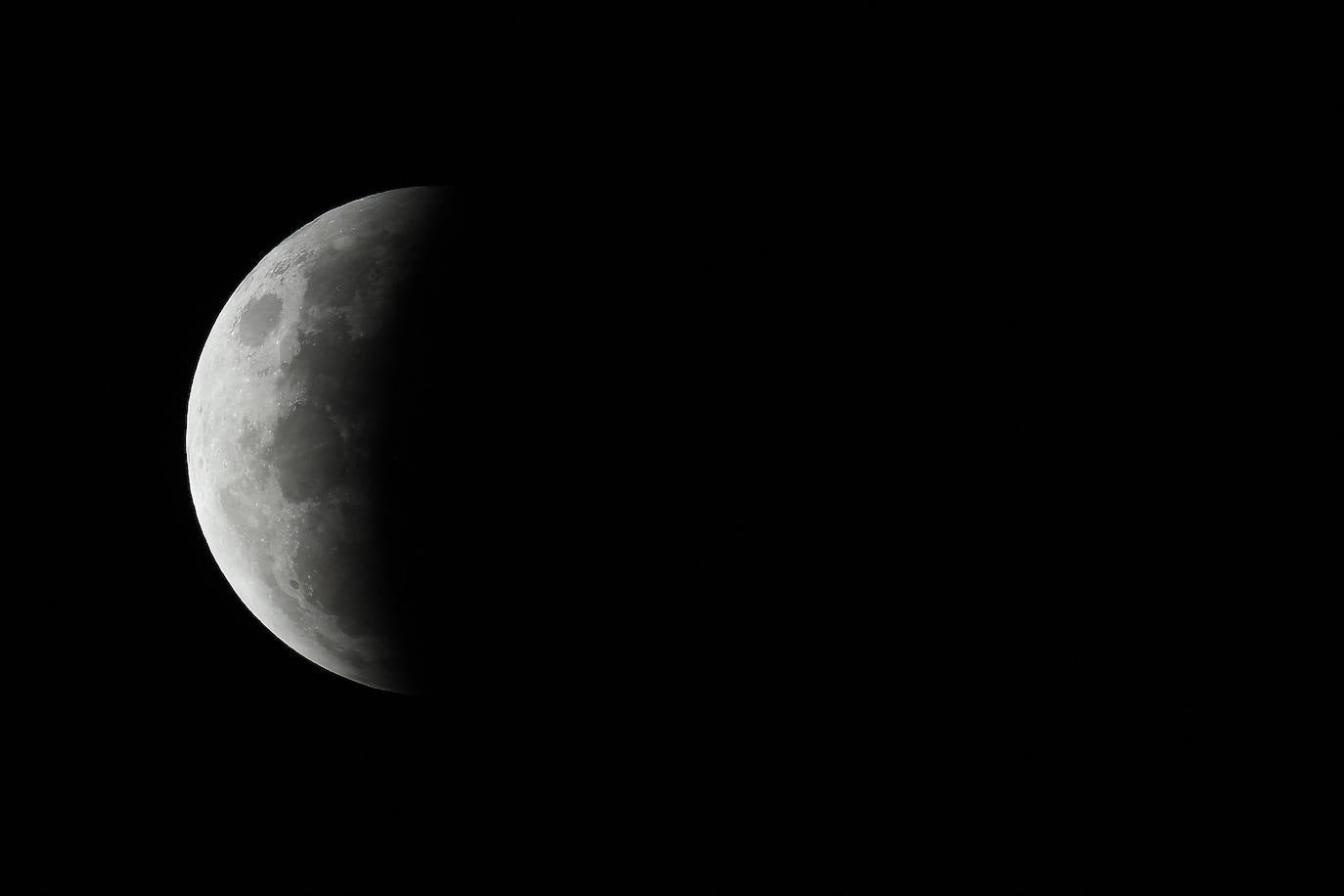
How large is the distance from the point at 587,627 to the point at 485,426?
0.97 m

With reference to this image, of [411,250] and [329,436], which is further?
[411,250]

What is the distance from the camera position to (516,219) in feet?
14.5

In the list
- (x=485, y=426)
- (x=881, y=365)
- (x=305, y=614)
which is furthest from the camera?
(x=305, y=614)

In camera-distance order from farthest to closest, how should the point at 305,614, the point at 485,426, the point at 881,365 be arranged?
the point at 305,614
the point at 881,365
the point at 485,426

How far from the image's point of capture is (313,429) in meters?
4.07

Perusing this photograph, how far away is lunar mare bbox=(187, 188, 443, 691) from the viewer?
405cm

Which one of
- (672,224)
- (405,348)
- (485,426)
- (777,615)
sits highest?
(672,224)

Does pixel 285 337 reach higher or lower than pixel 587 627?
higher

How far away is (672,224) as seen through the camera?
4.31 m

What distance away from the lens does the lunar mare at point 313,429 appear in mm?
4047

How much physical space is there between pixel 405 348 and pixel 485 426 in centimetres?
52

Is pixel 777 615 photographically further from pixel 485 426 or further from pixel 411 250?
pixel 411 250

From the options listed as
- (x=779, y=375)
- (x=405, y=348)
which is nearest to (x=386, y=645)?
(x=405, y=348)

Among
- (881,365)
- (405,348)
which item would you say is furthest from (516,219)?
(881,365)
